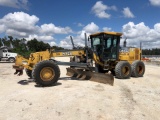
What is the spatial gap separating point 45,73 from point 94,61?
3.90 m

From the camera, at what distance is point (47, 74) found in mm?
11172

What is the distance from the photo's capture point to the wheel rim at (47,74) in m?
11.0

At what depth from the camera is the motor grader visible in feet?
37.4

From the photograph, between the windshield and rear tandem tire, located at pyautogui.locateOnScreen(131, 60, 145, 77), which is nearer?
the windshield

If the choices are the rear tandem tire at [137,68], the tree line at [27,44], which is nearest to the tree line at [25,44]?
the tree line at [27,44]

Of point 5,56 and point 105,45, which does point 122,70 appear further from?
point 5,56

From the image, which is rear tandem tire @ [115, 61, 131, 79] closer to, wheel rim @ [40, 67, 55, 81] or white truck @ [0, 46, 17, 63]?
wheel rim @ [40, 67, 55, 81]

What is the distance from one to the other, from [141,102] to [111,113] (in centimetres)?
194

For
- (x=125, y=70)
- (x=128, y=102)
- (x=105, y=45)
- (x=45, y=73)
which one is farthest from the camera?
(x=125, y=70)

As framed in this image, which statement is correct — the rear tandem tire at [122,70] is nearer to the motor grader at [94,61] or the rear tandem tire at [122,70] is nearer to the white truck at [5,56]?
the motor grader at [94,61]

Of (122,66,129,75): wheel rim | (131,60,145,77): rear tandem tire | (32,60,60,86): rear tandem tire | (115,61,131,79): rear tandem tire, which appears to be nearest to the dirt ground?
(32,60,60,86): rear tandem tire

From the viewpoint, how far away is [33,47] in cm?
8131

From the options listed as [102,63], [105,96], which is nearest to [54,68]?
[105,96]

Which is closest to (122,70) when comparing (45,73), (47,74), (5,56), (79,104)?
(47,74)
